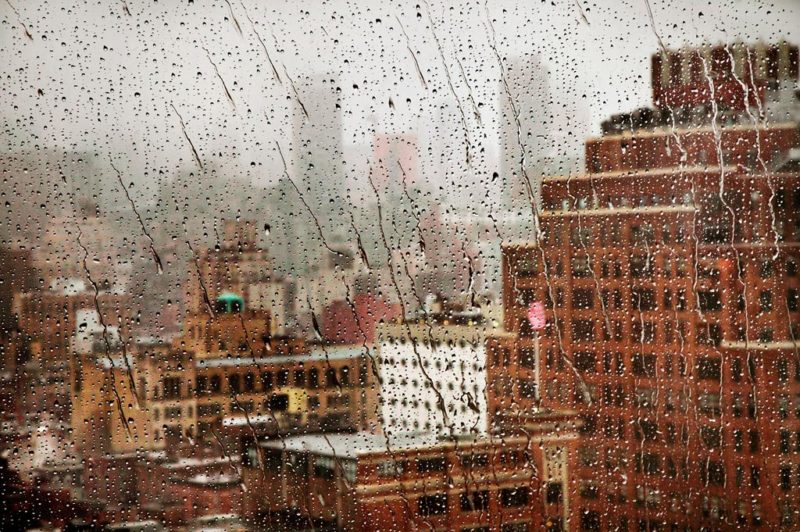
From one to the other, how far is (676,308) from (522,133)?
715 mm

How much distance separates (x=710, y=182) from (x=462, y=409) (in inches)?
41.4

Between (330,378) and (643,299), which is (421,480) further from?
(643,299)

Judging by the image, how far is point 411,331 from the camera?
6.82 feet

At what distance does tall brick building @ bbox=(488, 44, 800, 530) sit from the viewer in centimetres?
213

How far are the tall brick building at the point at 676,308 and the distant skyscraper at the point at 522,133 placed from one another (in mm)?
105

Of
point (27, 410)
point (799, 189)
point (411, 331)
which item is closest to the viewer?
point (27, 410)

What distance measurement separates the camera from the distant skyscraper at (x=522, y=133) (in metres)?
2.10

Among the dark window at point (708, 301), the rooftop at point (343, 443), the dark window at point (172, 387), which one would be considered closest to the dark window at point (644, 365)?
the dark window at point (708, 301)

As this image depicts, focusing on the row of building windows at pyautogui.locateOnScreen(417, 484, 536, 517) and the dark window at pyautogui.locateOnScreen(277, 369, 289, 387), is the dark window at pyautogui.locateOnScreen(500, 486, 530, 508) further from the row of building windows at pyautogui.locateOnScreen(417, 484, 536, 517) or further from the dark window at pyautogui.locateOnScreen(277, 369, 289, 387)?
the dark window at pyautogui.locateOnScreen(277, 369, 289, 387)

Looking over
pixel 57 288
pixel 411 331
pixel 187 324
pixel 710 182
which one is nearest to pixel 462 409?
pixel 411 331

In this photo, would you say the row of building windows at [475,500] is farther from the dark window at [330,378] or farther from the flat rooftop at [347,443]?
the dark window at [330,378]

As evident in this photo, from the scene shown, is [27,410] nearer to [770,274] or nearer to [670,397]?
[670,397]

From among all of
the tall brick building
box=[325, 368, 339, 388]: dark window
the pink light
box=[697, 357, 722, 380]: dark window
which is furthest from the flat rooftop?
box=[697, 357, 722, 380]: dark window

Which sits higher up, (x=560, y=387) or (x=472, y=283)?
(x=472, y=283)
